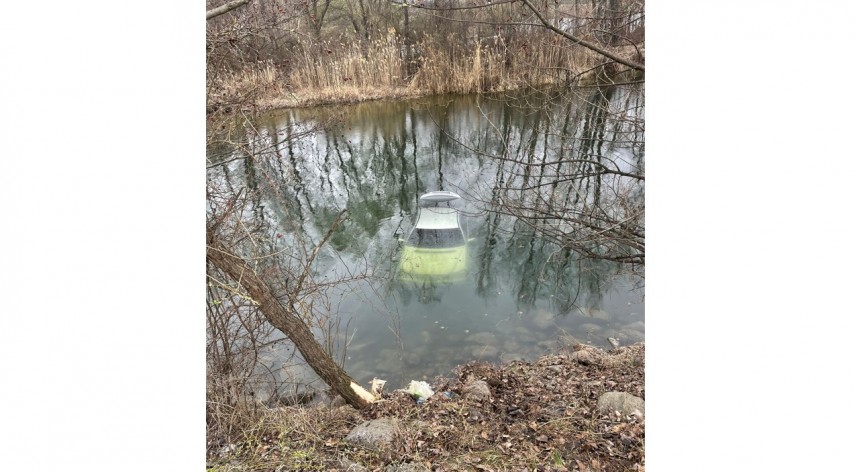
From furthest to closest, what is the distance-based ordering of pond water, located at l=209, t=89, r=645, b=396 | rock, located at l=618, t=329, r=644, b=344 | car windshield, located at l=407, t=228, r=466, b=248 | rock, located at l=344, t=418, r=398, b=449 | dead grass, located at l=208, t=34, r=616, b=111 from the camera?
dead grass, located at l=208, t=34, r=616, b=111, car windshield, located at l=407, t=228, r=466, b=248, rock, located at l=618, t=329, r=644, b=344, pond water, located at l=209, t=89, r=645, b=396, rock, located at l=344, t=418, r=398, b=449

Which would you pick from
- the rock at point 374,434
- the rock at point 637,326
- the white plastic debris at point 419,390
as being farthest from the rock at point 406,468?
the rock at point 637,326

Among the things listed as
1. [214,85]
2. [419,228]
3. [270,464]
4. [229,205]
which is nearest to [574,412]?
[270,464]

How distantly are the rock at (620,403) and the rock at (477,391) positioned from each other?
613mm

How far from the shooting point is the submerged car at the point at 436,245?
4969 mm

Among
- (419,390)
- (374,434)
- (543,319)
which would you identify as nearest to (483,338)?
(543,319)

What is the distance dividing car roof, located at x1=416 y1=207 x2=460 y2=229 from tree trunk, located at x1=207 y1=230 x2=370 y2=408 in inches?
101

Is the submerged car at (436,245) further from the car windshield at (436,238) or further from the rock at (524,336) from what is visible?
the rock at (524,336)

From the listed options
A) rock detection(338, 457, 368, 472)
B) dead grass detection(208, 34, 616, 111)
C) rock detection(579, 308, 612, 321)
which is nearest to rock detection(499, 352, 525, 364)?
rock detection(579, 308, 612, 321)

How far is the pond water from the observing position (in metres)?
3.68

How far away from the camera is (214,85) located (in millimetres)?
2809

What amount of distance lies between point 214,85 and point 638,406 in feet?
8.96

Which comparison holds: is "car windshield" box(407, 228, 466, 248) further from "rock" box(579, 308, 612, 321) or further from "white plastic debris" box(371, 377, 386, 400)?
"white plastic debris" box(371, 377, 386, 400)

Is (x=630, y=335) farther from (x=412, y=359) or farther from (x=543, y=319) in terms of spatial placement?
(x=412, y=359)

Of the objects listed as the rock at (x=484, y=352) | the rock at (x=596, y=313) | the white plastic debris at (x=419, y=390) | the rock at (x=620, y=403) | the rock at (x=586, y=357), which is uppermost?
the rock at (x=620, y=403)
